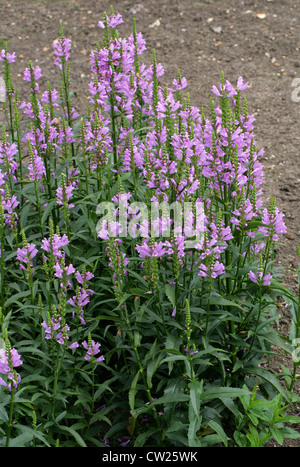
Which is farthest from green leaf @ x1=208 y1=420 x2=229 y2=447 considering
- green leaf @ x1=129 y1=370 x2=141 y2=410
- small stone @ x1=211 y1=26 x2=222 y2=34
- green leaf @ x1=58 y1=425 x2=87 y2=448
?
small stone @ x1=211 y1=26 x2=222 y2=34

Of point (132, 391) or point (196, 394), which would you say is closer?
point (196, 394)

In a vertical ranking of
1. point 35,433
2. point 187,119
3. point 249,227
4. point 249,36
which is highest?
point 249,36

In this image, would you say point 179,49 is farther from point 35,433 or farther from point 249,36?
point 35,433

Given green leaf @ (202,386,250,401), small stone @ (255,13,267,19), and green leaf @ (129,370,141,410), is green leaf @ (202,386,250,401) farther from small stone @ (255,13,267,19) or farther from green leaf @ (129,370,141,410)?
small stone @ (255,13,267,19)

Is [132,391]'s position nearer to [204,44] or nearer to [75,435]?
[75,435]

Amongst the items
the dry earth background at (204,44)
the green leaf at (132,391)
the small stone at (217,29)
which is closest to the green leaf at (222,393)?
the green leaf at (132,391)

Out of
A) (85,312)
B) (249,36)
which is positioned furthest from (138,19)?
(85,312)

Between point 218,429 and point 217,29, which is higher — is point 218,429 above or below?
below

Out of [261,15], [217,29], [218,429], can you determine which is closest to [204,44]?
[217,29]

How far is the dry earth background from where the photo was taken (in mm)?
7617

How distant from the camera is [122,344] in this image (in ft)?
12.1

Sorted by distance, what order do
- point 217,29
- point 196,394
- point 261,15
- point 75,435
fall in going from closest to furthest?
point 196,394 → point 75,435 → point 217,29 → point 261,15

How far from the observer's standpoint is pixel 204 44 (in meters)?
9.16
